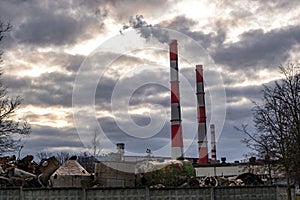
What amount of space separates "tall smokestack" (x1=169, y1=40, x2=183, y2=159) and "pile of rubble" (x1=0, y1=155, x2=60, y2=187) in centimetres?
2137

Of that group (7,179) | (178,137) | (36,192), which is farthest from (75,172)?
(178,137)

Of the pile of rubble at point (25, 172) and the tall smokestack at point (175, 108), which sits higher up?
the tall smokestack at point (175, 108)

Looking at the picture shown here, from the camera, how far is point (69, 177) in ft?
71.9

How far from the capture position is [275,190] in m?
15.3

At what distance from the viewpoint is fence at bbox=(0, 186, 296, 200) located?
15.3 meters

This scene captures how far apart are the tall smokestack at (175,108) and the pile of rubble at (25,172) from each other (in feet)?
70.1

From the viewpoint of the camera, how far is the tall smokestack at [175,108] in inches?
1825

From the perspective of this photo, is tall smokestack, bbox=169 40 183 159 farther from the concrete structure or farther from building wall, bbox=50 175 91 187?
building wall, bbox=50 175 91 187

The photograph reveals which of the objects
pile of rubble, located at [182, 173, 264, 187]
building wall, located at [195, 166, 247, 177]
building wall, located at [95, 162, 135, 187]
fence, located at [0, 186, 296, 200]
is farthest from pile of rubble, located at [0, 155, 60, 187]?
building wall, located at [195, 166, 247, 177]

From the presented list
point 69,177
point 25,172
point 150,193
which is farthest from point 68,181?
point 150,193

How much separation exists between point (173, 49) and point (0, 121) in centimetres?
3200

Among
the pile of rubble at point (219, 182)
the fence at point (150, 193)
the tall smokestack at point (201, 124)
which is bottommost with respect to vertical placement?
the fence at point (150, 193)

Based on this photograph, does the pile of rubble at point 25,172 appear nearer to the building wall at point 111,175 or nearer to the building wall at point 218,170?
the building wall at point 111,175

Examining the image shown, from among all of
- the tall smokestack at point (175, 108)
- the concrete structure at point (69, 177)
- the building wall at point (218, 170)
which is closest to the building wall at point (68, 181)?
the concrete structure at point (69, 177)
